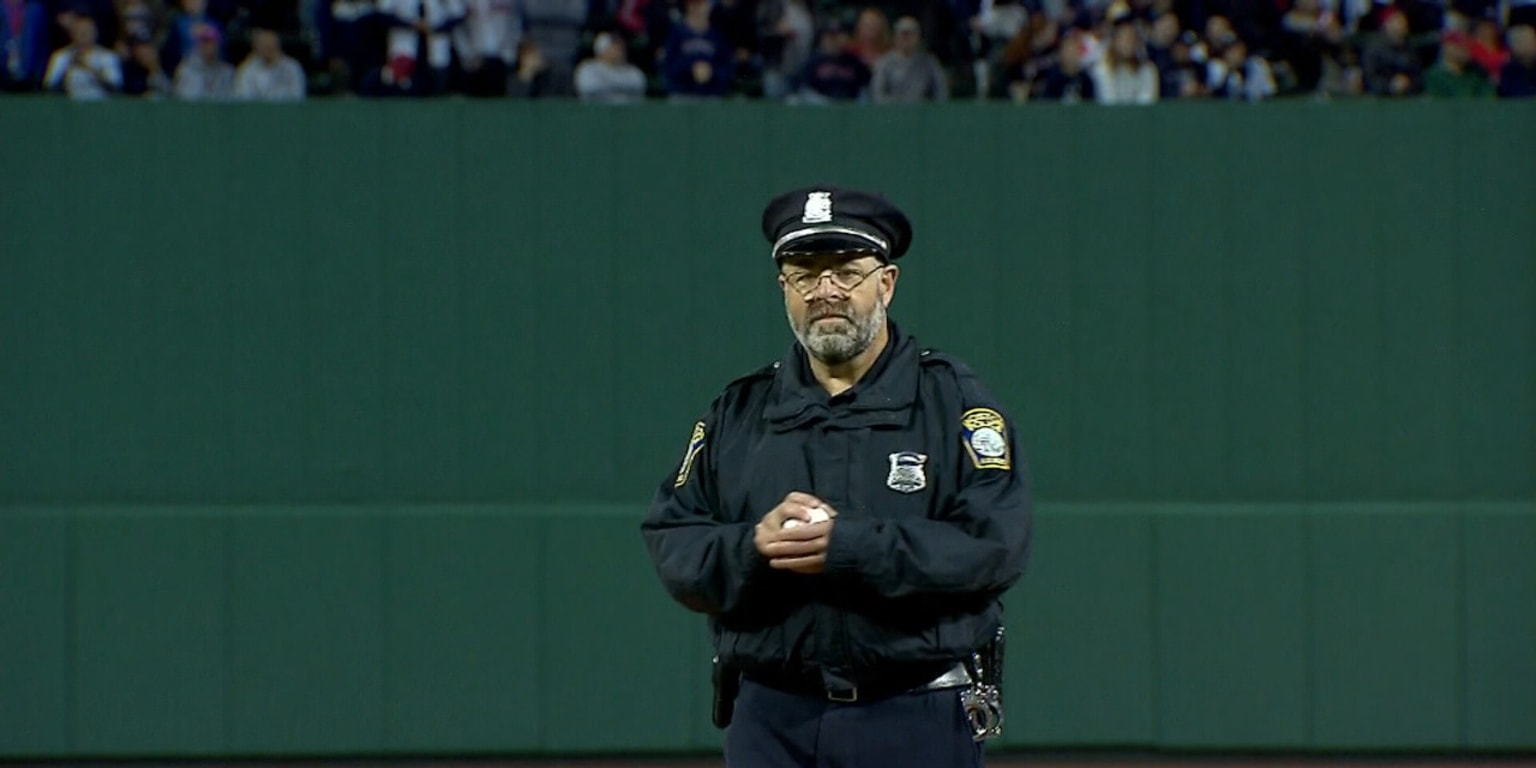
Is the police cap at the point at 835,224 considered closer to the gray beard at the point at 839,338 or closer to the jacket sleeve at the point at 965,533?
the gray beard at the point at 839,338

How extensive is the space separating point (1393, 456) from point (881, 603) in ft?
16.0

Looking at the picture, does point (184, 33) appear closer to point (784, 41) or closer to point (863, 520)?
point (784, 41)

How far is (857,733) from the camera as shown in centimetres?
402

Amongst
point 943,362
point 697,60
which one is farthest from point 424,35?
point 943,362

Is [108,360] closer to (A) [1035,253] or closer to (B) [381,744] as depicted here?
(B) [381,744]

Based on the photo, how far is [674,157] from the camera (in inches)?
328

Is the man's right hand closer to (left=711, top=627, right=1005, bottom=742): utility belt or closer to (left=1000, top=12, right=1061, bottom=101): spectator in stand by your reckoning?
(left=711, top=627, right=1005, bottom=742): utility belt

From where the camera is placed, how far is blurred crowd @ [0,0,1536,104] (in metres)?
9.99

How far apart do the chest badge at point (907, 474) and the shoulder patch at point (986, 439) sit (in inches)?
4.1

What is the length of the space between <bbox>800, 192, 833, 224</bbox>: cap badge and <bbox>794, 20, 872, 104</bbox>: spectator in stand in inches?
230

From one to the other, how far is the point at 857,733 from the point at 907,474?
1.70 ft

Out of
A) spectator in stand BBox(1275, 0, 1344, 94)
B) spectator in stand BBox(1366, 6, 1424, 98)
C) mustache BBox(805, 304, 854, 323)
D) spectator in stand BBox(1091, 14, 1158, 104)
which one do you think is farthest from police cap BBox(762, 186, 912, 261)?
spectator in stand BBox(1275, 0, 1344, 94)

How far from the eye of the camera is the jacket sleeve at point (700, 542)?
3965 mm

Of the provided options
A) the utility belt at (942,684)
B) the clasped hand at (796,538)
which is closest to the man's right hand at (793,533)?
the clasped hand at (796,538)
